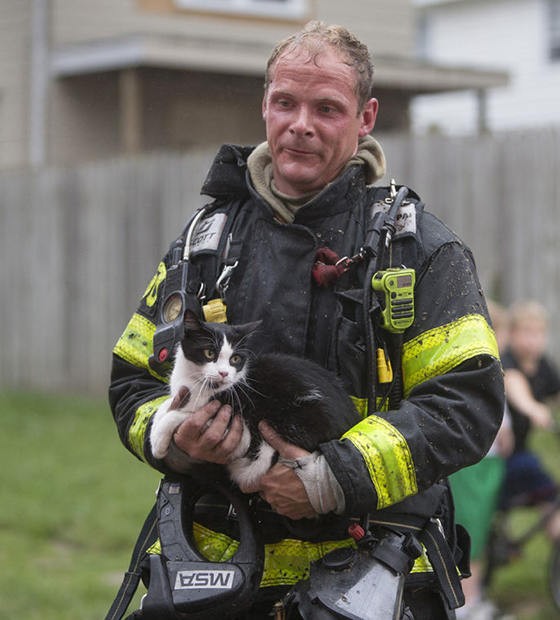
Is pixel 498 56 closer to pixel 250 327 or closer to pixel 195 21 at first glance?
pixel 195 21

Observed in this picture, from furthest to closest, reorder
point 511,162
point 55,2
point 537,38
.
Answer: point 537,38, point 55,2, point 511,162

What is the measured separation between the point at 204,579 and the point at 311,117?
4.01 feet

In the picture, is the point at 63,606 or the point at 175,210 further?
the point at 175,210

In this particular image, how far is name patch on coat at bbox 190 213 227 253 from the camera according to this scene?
10.3ft

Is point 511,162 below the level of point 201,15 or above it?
below

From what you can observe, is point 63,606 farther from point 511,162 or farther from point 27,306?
point 27,306

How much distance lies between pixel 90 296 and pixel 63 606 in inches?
293

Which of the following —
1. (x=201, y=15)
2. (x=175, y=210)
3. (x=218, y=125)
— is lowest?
(x=175, y=210)

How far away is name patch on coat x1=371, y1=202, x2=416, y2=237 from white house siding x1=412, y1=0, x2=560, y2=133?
2001cm

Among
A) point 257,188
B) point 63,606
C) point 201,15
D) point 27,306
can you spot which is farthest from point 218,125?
point 257,188

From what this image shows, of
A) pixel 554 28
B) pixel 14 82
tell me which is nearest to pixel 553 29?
pixel 554 28

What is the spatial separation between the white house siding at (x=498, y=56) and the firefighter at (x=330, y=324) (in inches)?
784

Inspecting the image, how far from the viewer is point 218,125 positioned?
17.8 m

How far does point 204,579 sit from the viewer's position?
9.15ft
